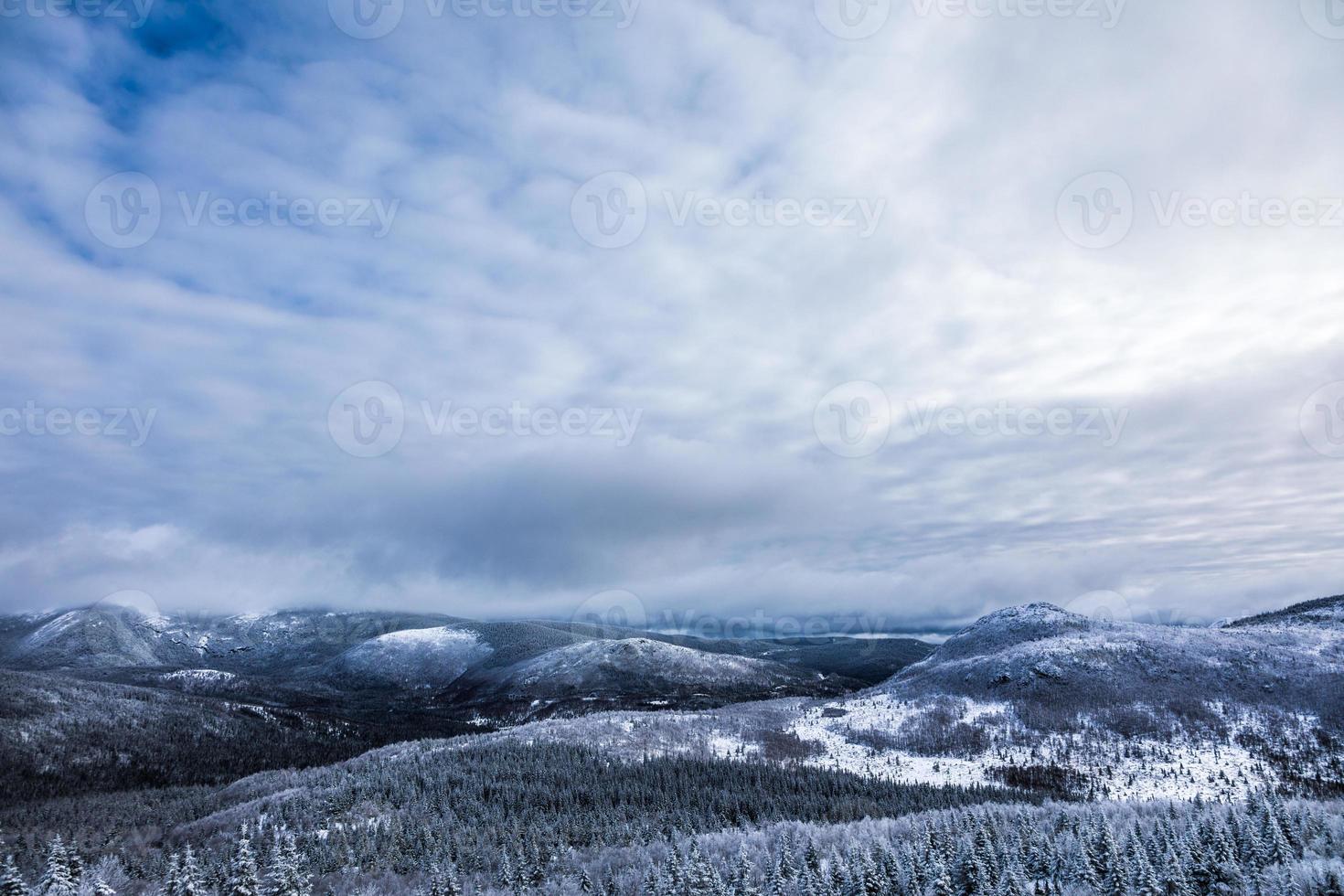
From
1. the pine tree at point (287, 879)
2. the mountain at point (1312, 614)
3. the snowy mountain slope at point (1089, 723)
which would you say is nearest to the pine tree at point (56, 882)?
the pine tree at point (287, 879)

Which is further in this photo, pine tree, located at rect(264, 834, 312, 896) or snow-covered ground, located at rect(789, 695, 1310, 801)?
snow-covered ground, located at rect(789, 695, 1310, 801)

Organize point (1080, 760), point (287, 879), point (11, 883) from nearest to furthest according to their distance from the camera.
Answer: point (11, 883), point (287, 879), point (1080, 760)

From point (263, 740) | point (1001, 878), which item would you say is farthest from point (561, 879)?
point (263, 740)

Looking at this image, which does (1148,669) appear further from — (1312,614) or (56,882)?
(56,882)

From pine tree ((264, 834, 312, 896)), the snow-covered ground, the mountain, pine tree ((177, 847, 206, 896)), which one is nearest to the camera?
pine tree ((264, 834, 312, 896))

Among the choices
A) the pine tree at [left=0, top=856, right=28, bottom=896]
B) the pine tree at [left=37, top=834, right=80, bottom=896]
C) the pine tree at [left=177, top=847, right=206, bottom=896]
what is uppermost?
the pine tree at [left=0, top=856, right=28, bottom=896]

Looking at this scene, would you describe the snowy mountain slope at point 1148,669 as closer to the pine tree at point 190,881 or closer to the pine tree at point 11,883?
the pine tree at point 190,881

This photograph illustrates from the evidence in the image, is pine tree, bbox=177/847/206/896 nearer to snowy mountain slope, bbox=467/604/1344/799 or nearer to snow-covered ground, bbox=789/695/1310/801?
snowy mountain slope, bbox=467/604/1344/799

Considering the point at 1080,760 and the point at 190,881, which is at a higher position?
the point at 190,881

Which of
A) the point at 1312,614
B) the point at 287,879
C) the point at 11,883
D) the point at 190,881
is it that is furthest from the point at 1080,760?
the point at 1312,614

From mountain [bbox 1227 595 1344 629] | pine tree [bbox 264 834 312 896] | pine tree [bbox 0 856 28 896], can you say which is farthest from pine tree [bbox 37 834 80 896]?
mountain [bbox 1227 595 1344 629]

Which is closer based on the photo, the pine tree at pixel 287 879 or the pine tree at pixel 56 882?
the pine tree at pixel 56 882
